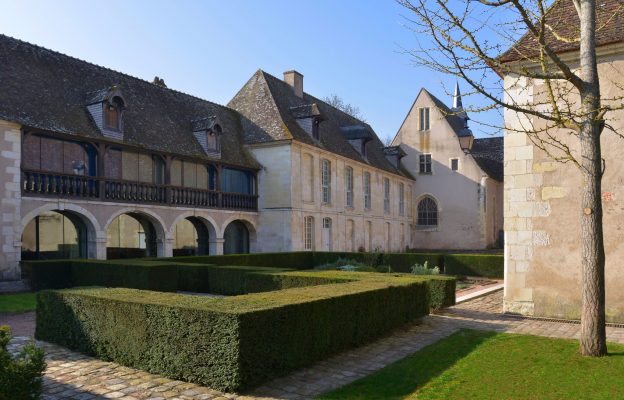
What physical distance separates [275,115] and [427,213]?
56.4 ft

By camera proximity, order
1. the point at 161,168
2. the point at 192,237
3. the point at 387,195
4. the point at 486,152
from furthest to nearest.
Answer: the point at 486,152 < the point at 387,195 < the point at 192,237 < the point at 161,168

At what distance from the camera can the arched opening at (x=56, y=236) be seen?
1650cm

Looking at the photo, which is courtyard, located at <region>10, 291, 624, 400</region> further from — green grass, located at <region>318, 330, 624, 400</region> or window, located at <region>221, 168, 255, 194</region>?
window, located at <region>221, 168, 255, 194</region>

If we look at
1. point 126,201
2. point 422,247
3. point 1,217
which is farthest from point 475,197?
point 1,217

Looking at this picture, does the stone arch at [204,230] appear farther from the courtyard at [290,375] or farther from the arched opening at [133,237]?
the courtyard at [290,375]

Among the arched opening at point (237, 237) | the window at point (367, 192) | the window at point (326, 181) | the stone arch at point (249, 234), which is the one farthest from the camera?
the window at point (367, 192)

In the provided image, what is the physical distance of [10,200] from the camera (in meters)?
14.8

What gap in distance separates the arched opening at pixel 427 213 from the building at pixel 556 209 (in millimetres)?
27887

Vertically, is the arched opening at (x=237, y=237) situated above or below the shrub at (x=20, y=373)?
above

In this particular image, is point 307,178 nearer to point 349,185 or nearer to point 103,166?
point 349,185

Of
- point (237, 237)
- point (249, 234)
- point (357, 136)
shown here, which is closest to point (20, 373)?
point (249, 234)

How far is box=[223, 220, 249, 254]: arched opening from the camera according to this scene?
25.4 meters

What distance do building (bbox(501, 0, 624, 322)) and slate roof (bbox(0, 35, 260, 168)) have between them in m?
13.5

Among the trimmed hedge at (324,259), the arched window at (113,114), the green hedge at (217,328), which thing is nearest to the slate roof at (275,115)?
the trimmed hedge at (324,259)
